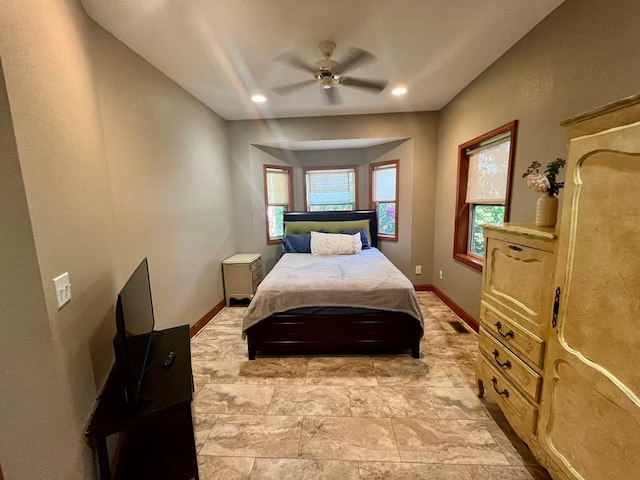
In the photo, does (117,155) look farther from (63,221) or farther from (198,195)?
(198,195)

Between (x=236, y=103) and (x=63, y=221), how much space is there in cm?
264

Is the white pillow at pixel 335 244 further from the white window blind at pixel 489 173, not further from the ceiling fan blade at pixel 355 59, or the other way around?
the ceiling fan blade at pixel 355 59

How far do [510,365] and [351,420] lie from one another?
3.41 feet

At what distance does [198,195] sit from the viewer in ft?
10.2

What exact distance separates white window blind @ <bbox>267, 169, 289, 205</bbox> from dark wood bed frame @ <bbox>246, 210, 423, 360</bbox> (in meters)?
2.49

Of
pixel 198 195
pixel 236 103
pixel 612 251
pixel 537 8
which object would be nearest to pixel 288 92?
pixel 236 103

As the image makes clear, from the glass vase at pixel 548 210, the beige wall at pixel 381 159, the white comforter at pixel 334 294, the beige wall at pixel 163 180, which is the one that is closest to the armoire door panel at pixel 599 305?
the glass vase at pixel 548 210

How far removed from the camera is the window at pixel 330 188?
16.0 feet

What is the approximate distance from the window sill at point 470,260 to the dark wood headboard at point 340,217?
54.5 inches

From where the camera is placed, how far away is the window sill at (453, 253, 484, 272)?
110 inches

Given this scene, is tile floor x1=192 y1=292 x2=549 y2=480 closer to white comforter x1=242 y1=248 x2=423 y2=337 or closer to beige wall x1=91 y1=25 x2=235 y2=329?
white comforter x1=242 y1=248 x2=423 y2=337

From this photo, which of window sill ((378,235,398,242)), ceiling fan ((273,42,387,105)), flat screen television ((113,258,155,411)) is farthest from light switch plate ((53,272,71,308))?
window sill ((378,235,398,242))

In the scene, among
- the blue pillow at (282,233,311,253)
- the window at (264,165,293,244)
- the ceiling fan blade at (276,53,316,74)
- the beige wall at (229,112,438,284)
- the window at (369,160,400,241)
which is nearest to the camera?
the ceiling fan blade at (276,53,316,74)

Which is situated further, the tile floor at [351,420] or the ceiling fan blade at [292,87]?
the ceiling fan blade at [292,87]
